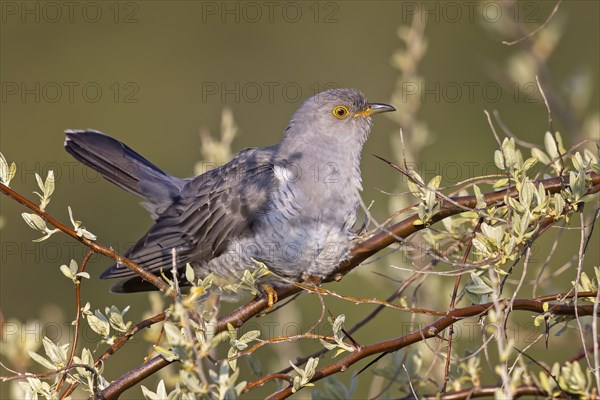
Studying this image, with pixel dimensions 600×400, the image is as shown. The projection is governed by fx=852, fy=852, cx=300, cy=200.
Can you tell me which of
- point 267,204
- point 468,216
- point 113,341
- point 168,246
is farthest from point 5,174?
point 168,246

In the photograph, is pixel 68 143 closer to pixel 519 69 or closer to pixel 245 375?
pixel 519 69

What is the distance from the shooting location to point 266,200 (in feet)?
13.5

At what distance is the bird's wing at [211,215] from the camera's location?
4184 mm

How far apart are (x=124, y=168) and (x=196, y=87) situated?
5.68m

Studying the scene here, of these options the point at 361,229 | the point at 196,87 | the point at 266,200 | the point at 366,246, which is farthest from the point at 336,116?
A: the point at 196,87

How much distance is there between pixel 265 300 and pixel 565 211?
3.72 ft

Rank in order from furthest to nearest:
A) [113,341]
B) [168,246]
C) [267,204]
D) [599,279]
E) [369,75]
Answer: [369,75] < [168,246] < [267,204] < [113,341] < [599,279]

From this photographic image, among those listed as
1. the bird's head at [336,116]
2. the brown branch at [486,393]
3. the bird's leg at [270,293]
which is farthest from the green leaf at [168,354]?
the bird's head at [336,116]

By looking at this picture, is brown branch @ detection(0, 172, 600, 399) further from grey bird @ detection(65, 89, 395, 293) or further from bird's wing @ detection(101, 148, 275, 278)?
bird's wing @ detection(101, 148, 275, 278)

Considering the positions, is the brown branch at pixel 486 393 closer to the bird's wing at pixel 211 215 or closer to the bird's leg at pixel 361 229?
the bird's leg at pixel 361 229

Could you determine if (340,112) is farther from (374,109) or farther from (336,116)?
(374,109)

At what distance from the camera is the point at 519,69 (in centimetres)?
366

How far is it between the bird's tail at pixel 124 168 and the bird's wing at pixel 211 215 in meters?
0.20

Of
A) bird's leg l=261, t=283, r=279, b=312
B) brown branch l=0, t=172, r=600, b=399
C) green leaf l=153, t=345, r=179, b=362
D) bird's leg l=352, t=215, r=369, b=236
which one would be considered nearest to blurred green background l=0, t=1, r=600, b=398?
bird's leg l=352, t=215, r=369, b=236
